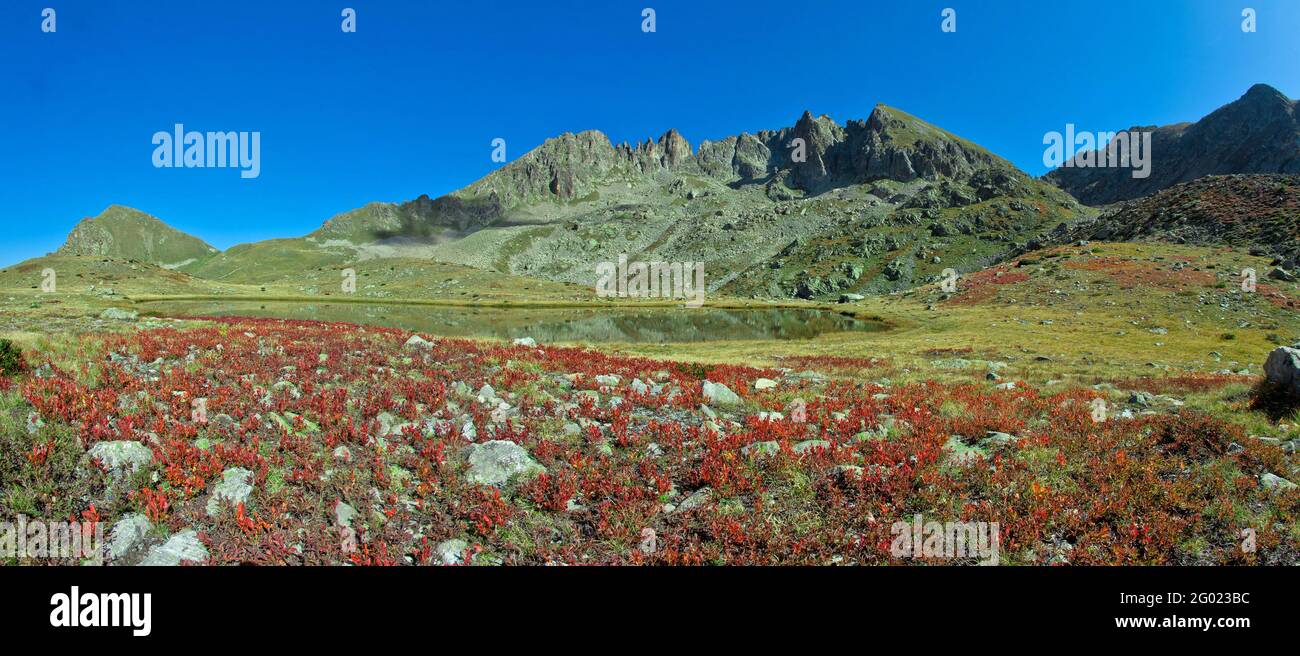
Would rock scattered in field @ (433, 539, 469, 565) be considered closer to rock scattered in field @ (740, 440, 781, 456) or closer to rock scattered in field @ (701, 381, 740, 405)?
rock scattered in field @ (740, 440, 781, 456)

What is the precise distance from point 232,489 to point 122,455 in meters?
1.87

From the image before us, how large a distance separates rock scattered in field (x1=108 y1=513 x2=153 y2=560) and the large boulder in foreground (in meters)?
21.9

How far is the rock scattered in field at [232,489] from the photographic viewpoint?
6.51 meters

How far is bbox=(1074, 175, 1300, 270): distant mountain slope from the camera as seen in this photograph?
230ft

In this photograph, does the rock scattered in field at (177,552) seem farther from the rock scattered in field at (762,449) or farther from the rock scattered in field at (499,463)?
the rock scattered in field at (762,449)

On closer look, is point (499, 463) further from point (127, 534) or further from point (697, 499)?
point (127, 534)

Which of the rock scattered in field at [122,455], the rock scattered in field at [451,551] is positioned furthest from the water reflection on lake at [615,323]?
the rock scattered in field at [451,551]

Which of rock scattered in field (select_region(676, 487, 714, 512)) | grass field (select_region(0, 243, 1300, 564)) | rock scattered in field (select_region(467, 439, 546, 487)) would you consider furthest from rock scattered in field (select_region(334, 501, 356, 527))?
rock scattered in field (select_region(676, 487, 714, 512))

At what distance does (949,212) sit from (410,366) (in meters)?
222

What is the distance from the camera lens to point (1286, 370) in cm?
1245

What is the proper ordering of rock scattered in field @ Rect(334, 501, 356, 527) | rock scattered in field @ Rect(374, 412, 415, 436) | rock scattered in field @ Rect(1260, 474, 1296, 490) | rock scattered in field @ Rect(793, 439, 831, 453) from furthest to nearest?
1. rock scattered in field @ Rect(374, 412, 415, 436)
2. rock scattered in field @ Rect(793, 439, 831, 453)
3. rock scattered in field @ Rect(1260, 474, 1296, 490)
4. rock scattered in field @ Rect(334, 501, 356, 527)

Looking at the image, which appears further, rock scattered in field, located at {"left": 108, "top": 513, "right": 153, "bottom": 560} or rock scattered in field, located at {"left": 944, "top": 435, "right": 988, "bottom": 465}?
rock scattered in field, located at {"left": 944, "top": 435, "right": 988, "bottom": 465}

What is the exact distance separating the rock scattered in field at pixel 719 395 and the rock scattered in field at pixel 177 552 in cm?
1049
